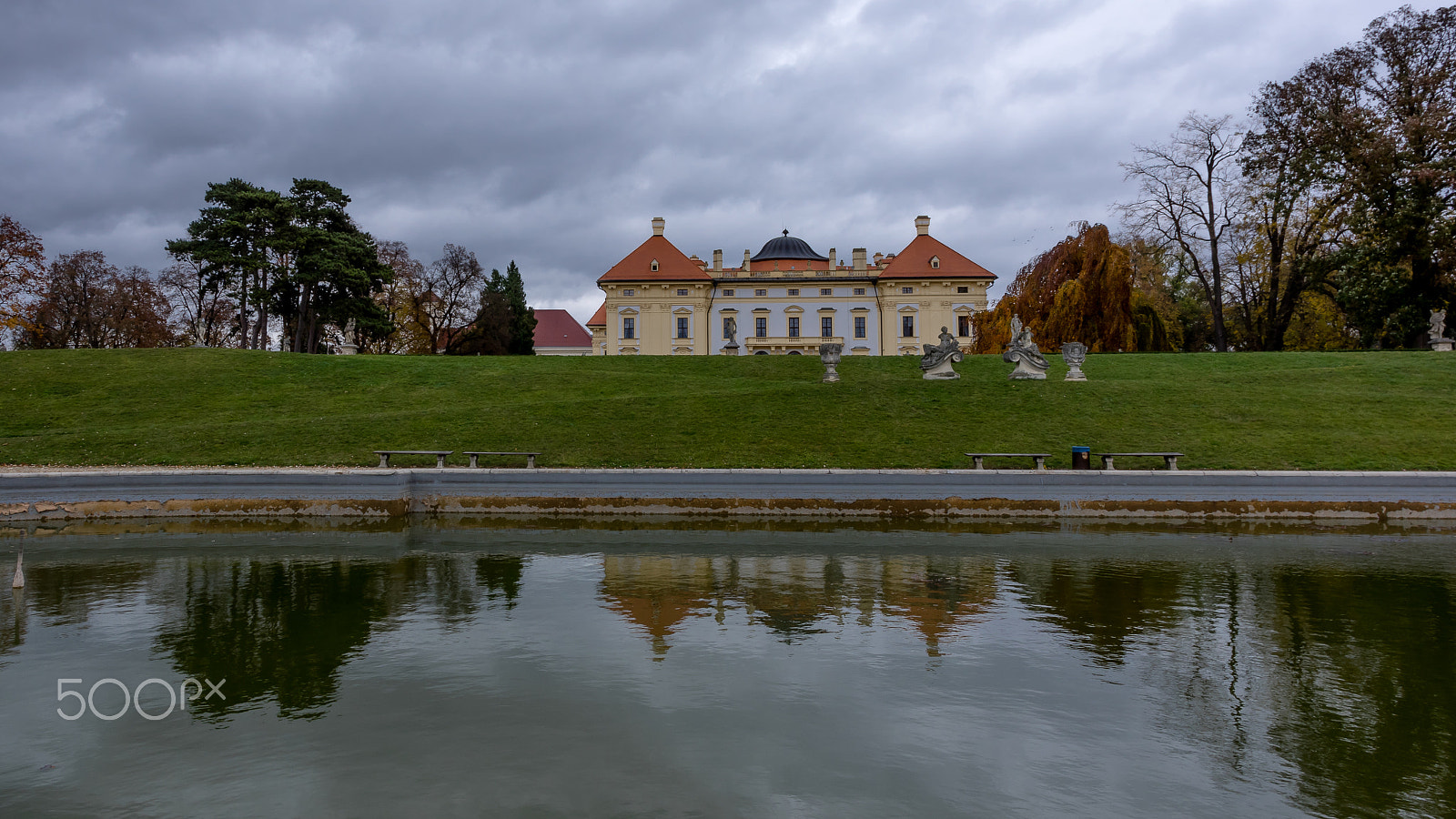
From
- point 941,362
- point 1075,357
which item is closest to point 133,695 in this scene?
point 941,362

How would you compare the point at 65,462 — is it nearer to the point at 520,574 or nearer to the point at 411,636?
the point at 520,574

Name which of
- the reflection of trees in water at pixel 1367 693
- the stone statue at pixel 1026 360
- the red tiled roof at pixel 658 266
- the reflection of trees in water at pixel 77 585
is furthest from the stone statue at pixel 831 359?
the red tiled roof at pixel 658 266

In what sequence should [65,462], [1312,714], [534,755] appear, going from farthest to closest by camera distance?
[65,462]
[1312,714]
[534,755]

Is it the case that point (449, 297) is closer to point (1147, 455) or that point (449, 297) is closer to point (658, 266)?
point (658, 266)

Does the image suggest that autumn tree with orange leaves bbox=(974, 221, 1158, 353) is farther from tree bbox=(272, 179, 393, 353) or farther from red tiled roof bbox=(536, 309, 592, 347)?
red tiled roof bbox=(536, 309, 592, 347)

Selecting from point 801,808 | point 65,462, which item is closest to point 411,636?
point 801,808

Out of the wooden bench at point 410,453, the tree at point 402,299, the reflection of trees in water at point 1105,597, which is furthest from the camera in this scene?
the tree at point 402,299

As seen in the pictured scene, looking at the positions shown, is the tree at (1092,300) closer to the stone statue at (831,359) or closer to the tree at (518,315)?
the stone statue at (831,359)

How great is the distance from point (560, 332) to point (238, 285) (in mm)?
40063

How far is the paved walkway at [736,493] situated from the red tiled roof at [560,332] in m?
Result: 69.7

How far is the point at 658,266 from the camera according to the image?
63688 millimetres

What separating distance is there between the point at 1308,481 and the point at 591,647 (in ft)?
49.1

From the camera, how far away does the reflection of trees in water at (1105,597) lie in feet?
24.0

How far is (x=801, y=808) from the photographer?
13.6 ft
